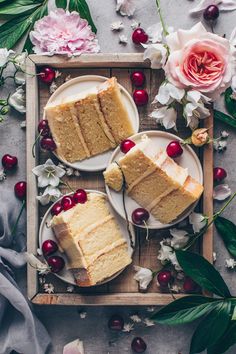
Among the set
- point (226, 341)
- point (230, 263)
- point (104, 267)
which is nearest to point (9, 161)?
point (104, 267)

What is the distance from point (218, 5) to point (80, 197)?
0.84 meters

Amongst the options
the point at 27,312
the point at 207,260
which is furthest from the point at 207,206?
the point at 27,312

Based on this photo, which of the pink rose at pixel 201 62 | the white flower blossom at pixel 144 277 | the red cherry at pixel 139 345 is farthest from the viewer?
the red cherry at pixel 139 345

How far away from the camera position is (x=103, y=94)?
2.01 m

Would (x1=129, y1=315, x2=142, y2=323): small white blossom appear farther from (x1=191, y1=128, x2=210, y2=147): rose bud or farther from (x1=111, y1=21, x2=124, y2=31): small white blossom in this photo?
(x1=111, y1=21, x2=124, y2=31): small white blossom

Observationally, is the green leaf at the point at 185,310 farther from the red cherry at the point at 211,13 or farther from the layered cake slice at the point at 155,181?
the red cherry at the point at 211,13

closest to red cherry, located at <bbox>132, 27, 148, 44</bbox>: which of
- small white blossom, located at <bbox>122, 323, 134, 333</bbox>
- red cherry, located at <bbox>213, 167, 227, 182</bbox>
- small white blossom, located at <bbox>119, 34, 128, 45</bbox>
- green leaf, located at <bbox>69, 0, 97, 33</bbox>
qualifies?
small white blossom, located at <bbox>119, 34, 128, 45</bbox>

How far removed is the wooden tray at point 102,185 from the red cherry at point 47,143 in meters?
0.04

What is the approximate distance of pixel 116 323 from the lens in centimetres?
215

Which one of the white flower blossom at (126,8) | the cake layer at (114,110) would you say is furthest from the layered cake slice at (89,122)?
the white flower blossom at (126,8)

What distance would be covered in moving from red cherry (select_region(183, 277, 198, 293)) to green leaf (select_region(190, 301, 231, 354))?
10cm

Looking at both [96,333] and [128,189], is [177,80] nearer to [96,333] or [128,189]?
[128,189]

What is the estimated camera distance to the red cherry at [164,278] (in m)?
2.06

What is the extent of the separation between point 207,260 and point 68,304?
480mm
